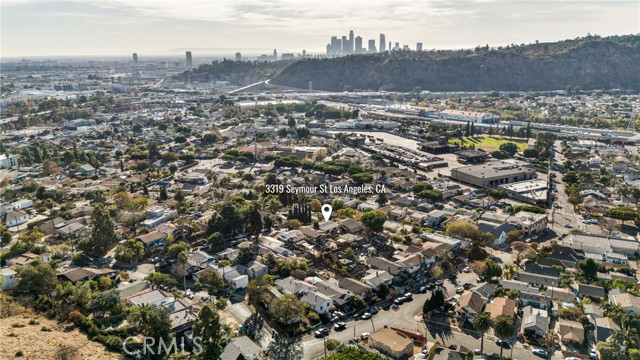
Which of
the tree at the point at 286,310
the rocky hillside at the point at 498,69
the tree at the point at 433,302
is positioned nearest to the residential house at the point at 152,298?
the tree at the point at 286,310

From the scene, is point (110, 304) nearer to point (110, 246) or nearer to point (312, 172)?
point (110, 246)

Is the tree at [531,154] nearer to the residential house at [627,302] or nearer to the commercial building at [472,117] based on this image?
the commercial building at [472,117]

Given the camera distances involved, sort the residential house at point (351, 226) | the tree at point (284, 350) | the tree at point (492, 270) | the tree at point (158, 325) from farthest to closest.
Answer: the residential house at point (351, 226)
the tree at point (492, 270)
the tree at point (158, 325)
the tree at point (284, 350)

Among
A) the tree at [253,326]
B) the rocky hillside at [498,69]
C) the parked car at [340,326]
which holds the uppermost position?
the rocky hillside at [498,69]

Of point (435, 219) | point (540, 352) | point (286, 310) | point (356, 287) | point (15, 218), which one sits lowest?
point (540, 352)

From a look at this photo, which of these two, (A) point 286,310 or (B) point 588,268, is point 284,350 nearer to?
(A) point 286,310

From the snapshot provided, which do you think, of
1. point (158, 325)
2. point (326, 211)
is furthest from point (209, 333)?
point (326, 211)

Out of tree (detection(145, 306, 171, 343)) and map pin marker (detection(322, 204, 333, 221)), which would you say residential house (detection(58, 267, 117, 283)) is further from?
map pin marker (detection(322, 204, 333, 221))
